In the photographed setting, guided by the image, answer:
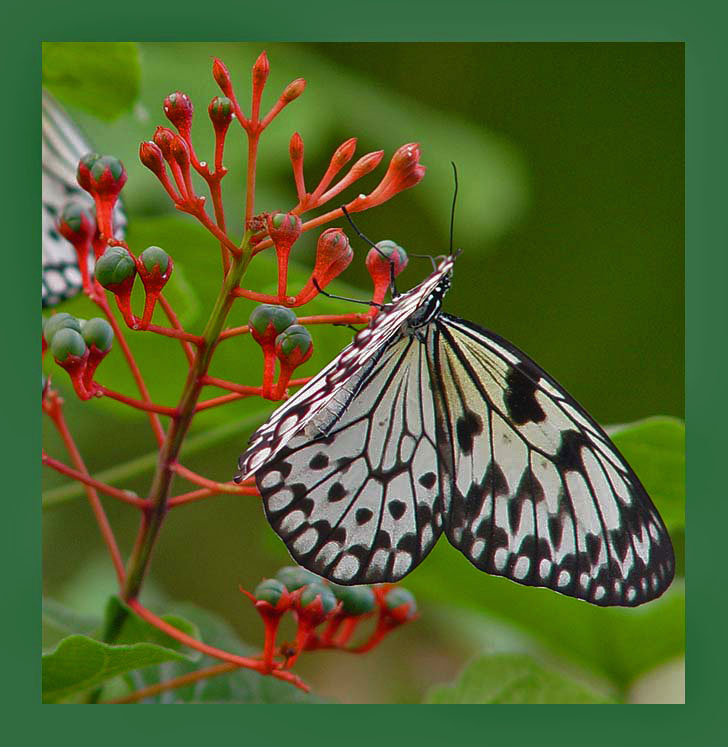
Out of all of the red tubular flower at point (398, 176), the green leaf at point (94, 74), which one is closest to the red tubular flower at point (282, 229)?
the red tubular flower at point (398, 176)

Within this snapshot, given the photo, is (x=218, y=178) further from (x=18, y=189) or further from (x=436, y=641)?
(x=436, y=641)

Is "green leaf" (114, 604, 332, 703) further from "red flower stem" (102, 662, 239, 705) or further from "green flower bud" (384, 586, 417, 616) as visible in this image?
"green flower bud" (384, 586, 417, 616)

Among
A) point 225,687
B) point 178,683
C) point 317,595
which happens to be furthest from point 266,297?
A: point 225,687

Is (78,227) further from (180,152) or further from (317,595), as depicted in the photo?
(317,595)

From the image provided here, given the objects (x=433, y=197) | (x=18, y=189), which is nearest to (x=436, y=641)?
(x=433, y=197)

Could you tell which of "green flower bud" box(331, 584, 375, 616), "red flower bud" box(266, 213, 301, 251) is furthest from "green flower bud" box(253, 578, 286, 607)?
"red flower bud" box(266, 213, 301, 251)

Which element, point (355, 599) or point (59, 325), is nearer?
point (59, 325)
